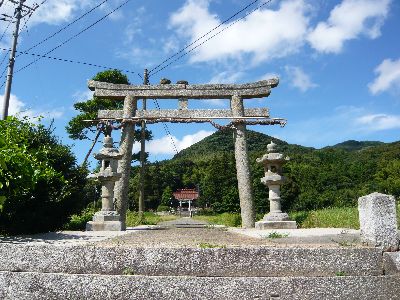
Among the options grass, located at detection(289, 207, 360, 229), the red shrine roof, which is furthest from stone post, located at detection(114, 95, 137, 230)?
the red shrine roof

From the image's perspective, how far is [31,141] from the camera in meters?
10.3

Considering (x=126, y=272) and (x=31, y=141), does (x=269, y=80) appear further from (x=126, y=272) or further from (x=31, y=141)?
(x=126, y=272)

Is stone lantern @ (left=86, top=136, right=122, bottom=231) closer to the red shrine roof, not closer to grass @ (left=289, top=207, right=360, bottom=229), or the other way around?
grass @ (left=289, top=207, right=360, bottom=229)

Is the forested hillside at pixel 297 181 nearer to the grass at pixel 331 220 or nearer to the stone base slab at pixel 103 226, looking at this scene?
the grass at pixel 331 220

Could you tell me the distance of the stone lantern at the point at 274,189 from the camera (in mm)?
10930

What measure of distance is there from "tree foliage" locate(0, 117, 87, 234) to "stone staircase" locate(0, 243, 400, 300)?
2963 mm

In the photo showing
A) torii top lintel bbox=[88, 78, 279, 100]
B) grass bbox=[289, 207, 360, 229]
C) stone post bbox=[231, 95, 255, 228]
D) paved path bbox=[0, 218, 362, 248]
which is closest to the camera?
paved path bbox=[0, 218, 362, 248]

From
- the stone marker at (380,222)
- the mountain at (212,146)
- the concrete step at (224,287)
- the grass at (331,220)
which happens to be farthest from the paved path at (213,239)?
the mountain at (212,146)

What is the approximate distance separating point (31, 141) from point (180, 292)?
847 cm

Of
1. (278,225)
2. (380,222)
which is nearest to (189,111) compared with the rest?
(278,225)

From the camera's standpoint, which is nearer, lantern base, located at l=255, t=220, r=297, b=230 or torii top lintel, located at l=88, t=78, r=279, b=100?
lantern base, located at l=255, t=220, r=297, b=230

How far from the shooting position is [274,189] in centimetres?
1161

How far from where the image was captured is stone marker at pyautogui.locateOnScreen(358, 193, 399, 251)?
4316 millimetres

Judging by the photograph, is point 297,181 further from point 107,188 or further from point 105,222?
point 105,222
